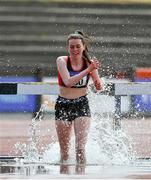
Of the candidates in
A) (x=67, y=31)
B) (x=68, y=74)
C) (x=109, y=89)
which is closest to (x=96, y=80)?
(x=68, y=74)

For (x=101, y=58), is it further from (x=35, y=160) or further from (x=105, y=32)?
(x=35, y=160)

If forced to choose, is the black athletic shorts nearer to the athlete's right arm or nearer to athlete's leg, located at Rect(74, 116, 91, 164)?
athlete's leg, located at Rect(74, 116, 91, 164)

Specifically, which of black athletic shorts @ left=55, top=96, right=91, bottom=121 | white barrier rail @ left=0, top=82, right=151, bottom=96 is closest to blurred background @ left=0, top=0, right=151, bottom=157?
white barrier rail @ left=0, top=82, right=151, bottom=96

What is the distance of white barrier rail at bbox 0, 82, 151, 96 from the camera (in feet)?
26.9

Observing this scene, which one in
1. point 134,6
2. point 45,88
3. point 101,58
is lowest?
point 45,88

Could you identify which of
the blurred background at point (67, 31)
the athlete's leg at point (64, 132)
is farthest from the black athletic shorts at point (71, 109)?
the blurred background at point (67, 31)

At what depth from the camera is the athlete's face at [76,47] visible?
6.98 meters

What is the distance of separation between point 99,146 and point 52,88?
1005 millimetres

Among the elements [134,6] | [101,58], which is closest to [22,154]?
[101,58]

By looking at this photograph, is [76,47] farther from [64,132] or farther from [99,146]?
[99,146]

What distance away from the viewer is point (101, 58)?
2005 cm

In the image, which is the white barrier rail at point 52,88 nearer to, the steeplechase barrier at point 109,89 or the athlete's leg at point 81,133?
the steeplechase barrier at point 109,89

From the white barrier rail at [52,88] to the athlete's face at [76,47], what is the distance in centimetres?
121

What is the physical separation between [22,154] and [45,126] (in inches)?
183
